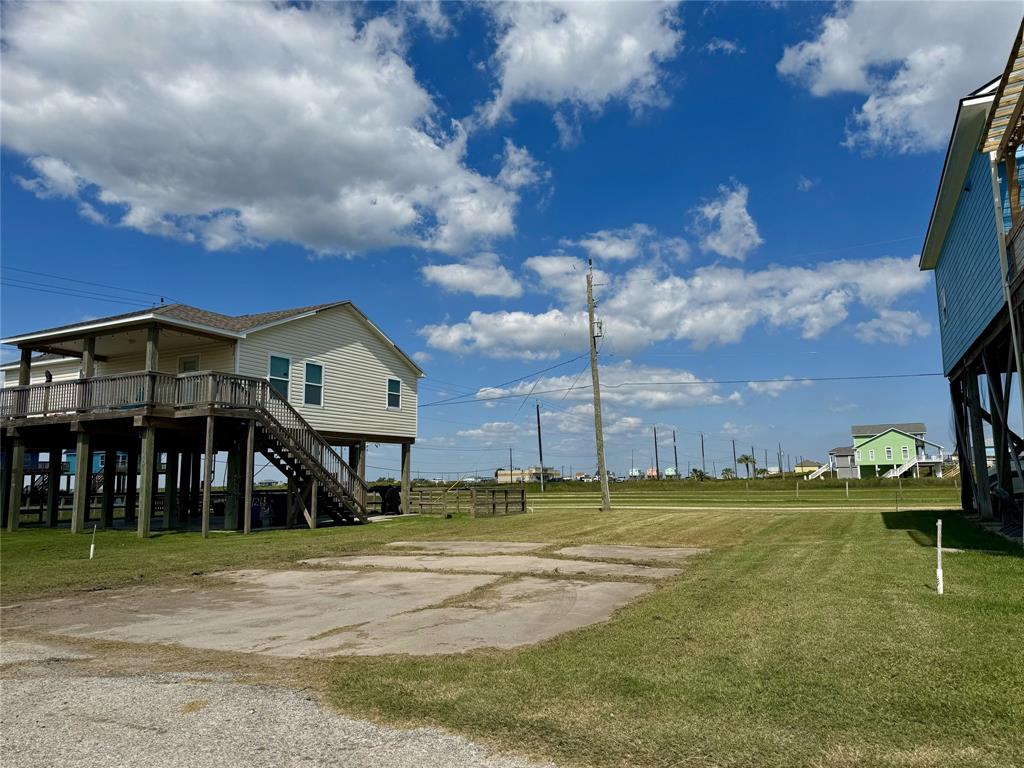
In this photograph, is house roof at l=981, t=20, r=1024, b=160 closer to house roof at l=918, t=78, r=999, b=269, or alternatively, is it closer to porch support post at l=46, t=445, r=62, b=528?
house roof at l=918, t=78, r=999, b=269

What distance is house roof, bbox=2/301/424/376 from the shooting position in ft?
66.3

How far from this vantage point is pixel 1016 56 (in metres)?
9.95

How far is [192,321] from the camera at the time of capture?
20.8m

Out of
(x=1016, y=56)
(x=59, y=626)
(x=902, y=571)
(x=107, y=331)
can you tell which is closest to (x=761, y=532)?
(x=902, y=571)

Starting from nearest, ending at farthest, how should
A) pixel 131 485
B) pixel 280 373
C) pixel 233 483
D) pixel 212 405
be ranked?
pixel 212 405
pixel 233 483
pixel 280 373
pixel 131 485

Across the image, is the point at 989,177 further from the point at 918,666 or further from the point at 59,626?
the point at 59,626

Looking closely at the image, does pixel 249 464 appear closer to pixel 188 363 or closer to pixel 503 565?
pixel 188 363

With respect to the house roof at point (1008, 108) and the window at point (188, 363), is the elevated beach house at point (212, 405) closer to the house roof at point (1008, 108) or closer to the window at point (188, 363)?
the window at point (188, 363)

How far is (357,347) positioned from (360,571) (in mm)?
15665

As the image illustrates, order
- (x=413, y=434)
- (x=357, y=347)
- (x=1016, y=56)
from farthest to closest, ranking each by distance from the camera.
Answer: (x=413, y=434)
(x=357, y=347)
(x=1016, y=56)

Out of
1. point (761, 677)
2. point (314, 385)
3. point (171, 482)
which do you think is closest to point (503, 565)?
point (761, 677)

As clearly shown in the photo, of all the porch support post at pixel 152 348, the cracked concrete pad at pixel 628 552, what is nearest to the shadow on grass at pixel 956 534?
the cracked concrete pad at pixel 628 552

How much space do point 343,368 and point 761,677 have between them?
2297 cm

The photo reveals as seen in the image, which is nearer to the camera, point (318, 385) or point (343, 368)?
point (318, 385)
